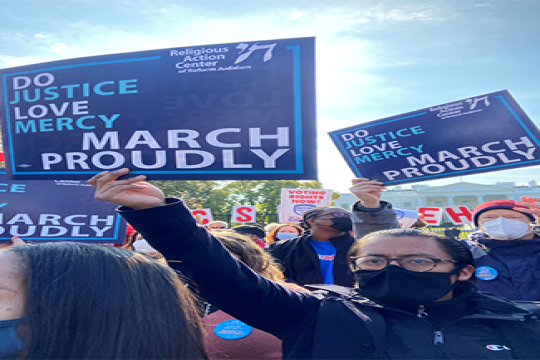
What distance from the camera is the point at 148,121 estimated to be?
193cm

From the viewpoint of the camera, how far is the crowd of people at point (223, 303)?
1060mm

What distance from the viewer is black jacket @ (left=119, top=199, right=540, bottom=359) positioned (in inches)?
59.1

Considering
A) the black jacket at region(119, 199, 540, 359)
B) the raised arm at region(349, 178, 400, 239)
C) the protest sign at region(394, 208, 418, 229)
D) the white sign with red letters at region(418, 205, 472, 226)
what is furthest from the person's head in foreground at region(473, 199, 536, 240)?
the white sign with red letters at region(418, 205, 472, 226)

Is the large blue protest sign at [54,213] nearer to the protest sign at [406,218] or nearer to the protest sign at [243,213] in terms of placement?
the protest sign at [406,218]

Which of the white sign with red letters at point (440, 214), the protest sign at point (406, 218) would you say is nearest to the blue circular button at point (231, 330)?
the protest sign at point (406, 218)

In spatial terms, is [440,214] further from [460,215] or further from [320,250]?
[320,250]

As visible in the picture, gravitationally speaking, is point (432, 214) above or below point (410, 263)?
below

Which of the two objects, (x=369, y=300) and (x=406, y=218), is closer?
(x=369, y=300)

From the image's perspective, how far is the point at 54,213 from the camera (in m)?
3.49

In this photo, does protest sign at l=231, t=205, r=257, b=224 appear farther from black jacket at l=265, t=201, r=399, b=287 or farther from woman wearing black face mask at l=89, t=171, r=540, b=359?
woman wearing black face mask at l=89, t=171, r=540, b=359

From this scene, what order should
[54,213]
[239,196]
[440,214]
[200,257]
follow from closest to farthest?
[200,257] < [54,213] < [440,214] < [239,196]

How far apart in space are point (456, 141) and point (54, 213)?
10.8 feet

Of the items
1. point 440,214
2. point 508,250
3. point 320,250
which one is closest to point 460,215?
point 440,214

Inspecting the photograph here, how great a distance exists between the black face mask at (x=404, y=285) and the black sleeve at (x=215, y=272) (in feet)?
0.99
